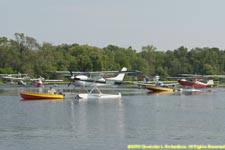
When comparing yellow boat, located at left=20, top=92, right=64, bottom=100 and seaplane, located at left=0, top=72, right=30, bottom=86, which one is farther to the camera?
seaplane, located at left=0, top=72, right=30, bottom=86

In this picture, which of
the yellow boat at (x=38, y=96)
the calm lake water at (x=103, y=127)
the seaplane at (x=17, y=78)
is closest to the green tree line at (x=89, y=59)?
the seaplane at (x=17, y=78)

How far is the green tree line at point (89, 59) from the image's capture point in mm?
116625

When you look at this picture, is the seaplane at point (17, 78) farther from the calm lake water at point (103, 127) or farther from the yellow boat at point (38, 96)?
the calm lake water at point (103, 127)

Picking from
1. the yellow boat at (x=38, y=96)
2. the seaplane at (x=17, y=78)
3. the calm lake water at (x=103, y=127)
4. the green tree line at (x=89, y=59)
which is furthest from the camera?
the green tree line at (x=89, y=59)

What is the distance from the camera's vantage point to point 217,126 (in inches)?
1180

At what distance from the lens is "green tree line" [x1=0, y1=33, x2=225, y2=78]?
117 meters

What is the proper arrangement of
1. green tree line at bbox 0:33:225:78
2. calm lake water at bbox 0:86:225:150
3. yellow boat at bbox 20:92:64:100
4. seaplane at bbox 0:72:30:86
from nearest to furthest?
1. calm lake water at bbox 0:86:225:150
2. yellow boat at bbox 20:92:64:100
3. seaplane at bbox 0:72:30:86
4. green tree line at bbox 0:33:225:78

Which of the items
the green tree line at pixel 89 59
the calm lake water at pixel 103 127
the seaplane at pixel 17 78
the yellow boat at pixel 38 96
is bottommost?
the calm lake water at pixel 103 127

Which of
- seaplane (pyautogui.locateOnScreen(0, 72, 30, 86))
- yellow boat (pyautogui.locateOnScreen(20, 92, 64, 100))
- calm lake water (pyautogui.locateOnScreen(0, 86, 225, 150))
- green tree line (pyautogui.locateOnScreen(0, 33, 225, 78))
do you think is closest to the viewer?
calm lake water (pyautogui.locateOnScreen(0, 86, 225, 150))

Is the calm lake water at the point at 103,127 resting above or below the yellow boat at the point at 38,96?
below

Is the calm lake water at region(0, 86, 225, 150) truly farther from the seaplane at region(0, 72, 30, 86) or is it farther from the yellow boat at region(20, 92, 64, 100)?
the seaplane at region(0, 72, 30, 86)

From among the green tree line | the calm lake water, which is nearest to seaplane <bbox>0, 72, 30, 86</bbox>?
the green tree line

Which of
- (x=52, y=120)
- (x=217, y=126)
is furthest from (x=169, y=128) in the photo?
(x=52, y=120)

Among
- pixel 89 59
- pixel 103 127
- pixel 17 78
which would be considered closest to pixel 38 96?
pixel 103 127
